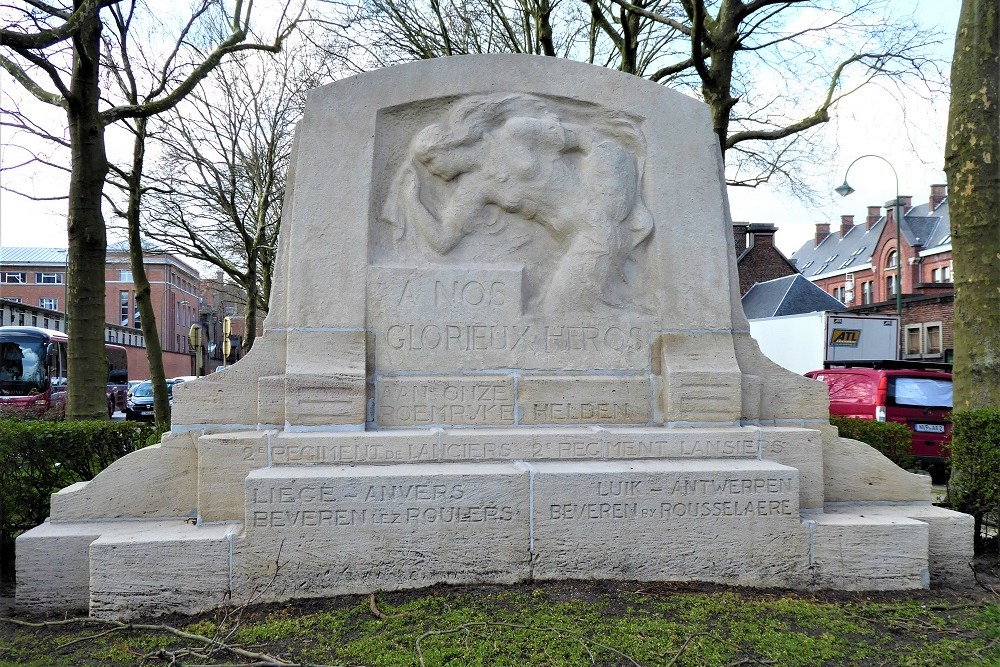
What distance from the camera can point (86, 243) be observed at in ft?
28.2

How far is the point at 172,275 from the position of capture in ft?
206

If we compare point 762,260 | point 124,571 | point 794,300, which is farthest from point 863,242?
point 124,571

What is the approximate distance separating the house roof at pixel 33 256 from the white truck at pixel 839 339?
4857 centimetres

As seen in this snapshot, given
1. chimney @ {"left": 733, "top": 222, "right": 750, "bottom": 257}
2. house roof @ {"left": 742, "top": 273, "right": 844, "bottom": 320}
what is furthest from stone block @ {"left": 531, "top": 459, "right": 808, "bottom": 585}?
chimney @ {"left": 733, "top": 222, "right": 750, "bottom": 257}

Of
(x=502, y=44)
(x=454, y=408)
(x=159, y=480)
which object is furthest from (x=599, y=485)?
(x=502, y=44)

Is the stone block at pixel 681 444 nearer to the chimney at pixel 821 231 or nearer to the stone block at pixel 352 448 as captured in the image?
the stone block at pixel 352 448

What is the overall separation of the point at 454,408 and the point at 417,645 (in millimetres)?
1835

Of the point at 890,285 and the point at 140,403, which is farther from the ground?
the point at 890,285

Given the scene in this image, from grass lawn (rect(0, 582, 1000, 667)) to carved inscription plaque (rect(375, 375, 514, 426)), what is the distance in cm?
120

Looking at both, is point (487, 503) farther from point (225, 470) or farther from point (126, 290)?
point (126, 290)

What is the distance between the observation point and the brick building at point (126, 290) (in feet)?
161

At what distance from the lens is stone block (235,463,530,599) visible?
14.5 ft

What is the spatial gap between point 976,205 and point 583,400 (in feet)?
14.1

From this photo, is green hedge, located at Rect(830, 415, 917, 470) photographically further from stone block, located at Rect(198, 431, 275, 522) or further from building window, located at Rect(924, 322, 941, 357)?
building window, located at Rect(924, 322, 941, 357)
